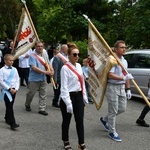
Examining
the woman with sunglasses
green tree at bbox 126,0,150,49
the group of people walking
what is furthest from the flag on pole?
green tree at bbox 126,0,150,49

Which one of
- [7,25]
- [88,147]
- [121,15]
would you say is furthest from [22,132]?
[7,25]

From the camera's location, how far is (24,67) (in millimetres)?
11867

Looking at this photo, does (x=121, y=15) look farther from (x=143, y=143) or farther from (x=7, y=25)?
(x=7, y=25)

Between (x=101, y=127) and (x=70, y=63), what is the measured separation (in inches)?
88.6

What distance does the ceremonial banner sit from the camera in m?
6.35

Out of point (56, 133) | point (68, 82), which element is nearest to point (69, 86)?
point (68, 82)

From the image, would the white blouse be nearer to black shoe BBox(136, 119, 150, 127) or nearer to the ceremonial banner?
the ceremonial banner

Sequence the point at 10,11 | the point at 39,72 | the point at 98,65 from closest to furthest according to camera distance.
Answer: the point at 98,65, the point at 39,72, the point at 10,11

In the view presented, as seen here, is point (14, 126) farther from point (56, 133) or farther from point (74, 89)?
point (74, 89)

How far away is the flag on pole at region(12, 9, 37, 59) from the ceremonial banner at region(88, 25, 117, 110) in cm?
252

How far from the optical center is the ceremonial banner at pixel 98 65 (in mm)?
6350

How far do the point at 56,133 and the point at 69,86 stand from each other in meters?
1.56

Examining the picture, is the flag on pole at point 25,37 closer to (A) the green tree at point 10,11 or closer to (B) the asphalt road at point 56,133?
(B) the asphalt road at point 56,133

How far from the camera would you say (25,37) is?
8.91m
